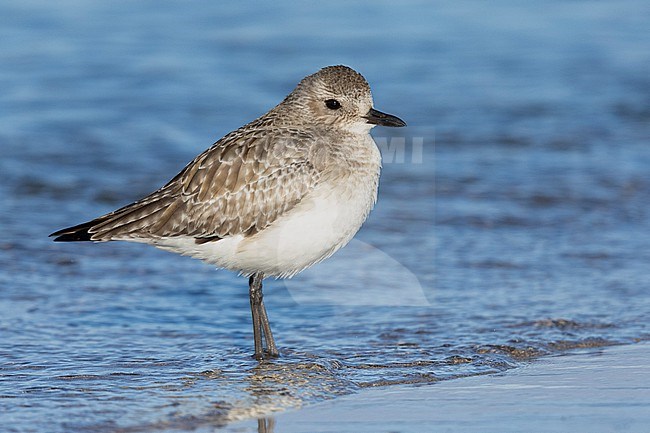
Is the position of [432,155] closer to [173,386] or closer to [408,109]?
[408,109]

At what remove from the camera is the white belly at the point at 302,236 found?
689 cm

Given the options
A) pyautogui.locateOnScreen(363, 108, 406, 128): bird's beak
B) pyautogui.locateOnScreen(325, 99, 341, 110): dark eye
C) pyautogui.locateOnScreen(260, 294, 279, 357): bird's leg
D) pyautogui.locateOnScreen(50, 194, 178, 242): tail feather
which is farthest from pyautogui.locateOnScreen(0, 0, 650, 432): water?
pyautogui.locateOnScreen(325, 99, 341, 110): dark eye

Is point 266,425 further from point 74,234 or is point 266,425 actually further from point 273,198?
point 74,234

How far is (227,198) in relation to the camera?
715 cm

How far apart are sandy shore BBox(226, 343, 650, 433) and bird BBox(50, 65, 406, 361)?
3.50 ft

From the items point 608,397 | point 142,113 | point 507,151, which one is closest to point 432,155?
point 507,151

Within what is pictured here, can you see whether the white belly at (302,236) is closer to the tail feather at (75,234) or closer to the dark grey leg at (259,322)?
the dark grey leg at (259,322)

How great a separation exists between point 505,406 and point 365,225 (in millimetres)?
4150

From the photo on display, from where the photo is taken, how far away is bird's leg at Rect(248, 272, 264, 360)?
23.7ft

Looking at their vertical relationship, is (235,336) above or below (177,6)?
below

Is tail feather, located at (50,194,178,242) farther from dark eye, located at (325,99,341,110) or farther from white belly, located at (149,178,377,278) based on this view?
dark eye, located at (325,99,341,110)

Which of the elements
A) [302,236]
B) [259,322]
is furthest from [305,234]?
[259,322]

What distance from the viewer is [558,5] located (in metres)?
18.2

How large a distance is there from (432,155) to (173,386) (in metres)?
6.32
